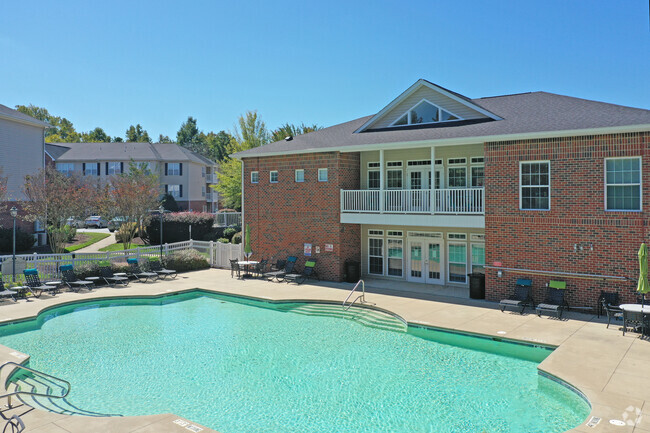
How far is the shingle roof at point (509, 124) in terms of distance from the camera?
49.8 feet

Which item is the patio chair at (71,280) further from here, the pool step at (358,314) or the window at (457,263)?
the window at (457,263)

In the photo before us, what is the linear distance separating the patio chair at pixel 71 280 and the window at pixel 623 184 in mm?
19682

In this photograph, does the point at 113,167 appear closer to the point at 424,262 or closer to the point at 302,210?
the point at 302,210

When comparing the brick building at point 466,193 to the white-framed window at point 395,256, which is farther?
the white-framed window at point 395,256

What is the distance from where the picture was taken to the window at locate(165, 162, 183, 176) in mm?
55844

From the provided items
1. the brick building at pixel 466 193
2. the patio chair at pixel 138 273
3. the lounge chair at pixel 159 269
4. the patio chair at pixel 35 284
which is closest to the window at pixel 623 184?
the brick building at pixel 466 193

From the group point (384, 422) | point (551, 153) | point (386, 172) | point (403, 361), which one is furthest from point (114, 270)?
point (551, 153)

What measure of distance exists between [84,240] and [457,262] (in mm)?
30677

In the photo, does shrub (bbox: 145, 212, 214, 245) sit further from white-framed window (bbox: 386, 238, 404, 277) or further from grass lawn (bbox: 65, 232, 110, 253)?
white-framed window (bbox: 386, 238, 404, 277)

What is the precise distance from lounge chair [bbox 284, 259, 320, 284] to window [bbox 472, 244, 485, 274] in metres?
6.86

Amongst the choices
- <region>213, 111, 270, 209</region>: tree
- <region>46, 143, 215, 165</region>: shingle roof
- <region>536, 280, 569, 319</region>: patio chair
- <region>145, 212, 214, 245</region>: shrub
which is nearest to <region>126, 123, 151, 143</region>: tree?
<region>46, 143, 215, 165</region>: shingle roof

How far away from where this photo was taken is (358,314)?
52.7 feet

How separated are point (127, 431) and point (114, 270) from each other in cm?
1568

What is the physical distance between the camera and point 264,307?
1755 centimetres
